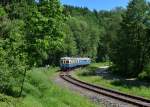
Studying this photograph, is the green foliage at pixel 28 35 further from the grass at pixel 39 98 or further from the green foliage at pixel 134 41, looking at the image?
the green foliage at pixel 134 41

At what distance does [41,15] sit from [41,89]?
8327 mm

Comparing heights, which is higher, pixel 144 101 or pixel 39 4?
pixel 39 4

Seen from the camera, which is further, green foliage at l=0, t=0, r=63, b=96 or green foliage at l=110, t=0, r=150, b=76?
green foliage at l=110, t=0, r=150, b=76

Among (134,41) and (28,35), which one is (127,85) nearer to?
(28,35)

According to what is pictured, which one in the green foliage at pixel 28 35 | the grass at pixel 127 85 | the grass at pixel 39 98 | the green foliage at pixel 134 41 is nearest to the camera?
the grass at pixel 39 98

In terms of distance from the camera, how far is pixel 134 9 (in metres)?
72.8

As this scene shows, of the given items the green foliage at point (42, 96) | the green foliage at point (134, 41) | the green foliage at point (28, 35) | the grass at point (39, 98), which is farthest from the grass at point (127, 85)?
the green foliage at point (134, 41)

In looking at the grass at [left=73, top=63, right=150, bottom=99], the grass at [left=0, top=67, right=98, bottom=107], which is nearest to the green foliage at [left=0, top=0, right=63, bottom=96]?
the grass at [left=0, top=67, right=98, bottom=107]

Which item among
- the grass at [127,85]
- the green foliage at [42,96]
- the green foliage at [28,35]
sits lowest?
the grass at [127,85]

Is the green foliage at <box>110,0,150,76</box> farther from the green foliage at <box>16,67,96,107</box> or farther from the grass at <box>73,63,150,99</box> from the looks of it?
the green foliage at <box>16,67,96,107</box>

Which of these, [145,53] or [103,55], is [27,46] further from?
[103,55]

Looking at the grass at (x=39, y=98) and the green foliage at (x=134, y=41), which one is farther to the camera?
the green foliage at (x=134, y=41)

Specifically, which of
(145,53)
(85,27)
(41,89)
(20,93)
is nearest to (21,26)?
(20,93)

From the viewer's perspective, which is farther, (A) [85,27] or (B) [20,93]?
(A) [85,27]
